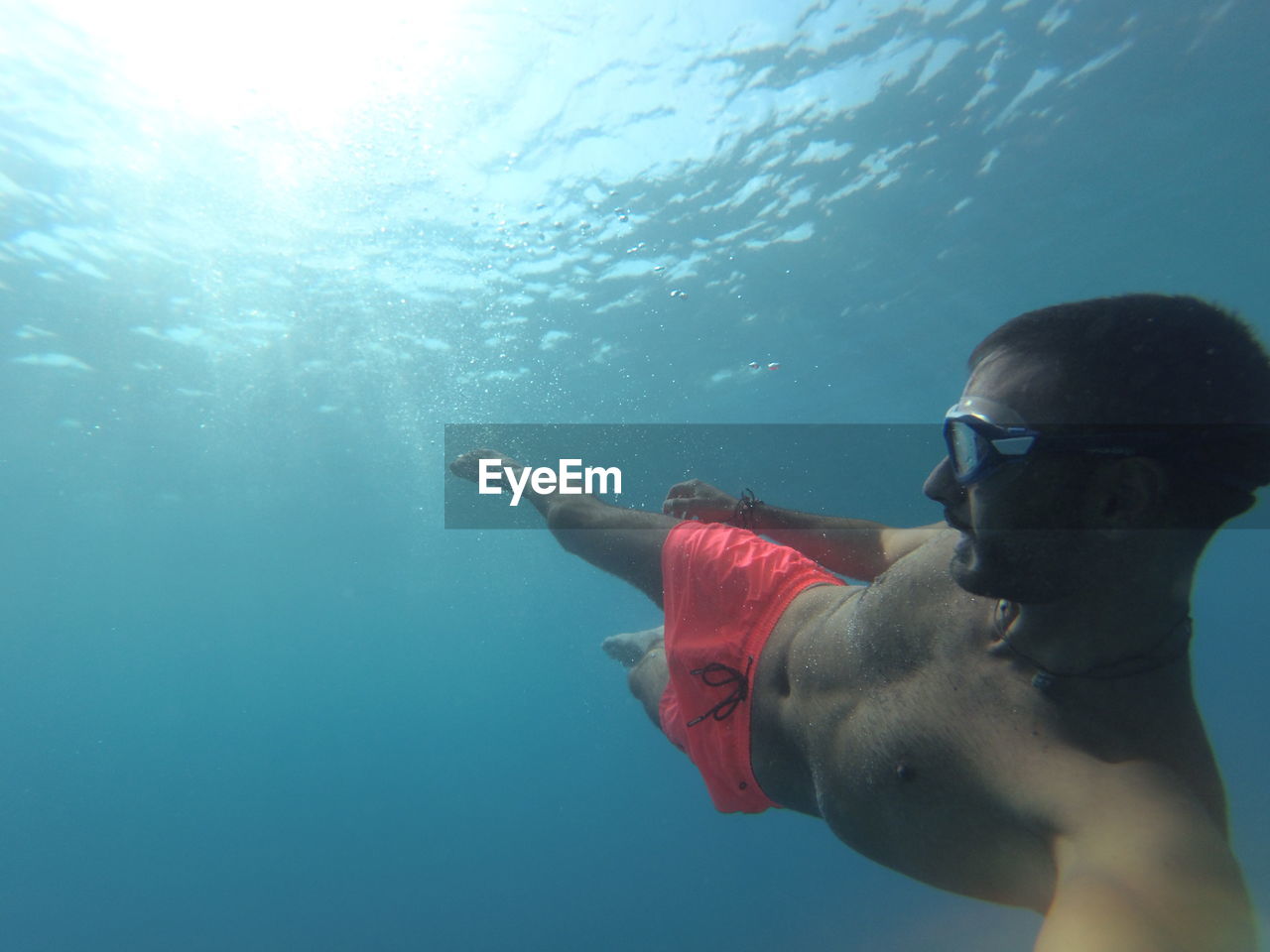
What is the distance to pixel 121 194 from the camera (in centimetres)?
1320

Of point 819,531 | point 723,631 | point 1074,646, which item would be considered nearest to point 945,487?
point 1074,646

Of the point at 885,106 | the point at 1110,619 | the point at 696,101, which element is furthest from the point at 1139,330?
the point at 885,106

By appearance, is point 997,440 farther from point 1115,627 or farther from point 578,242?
point 578,242

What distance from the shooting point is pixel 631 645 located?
821 centimetres

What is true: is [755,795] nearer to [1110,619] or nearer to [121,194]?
[1110,619]

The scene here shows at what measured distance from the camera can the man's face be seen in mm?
1727

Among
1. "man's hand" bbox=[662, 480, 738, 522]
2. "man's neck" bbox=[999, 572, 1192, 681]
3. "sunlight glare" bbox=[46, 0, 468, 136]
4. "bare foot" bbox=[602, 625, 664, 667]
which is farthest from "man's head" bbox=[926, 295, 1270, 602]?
"sunlight glare" bbox=[46, 0, 468, 136]

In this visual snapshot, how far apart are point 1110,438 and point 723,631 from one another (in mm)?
2086

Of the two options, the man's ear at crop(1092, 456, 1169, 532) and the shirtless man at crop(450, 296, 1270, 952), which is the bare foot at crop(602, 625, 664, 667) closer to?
the shirtless man at crop(450, 296, 1270, 952)

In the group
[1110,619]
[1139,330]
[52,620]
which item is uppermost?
[1139,330]

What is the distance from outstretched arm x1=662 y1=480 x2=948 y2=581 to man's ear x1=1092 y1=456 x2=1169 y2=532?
1.67 meters

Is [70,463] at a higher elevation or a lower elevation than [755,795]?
higher

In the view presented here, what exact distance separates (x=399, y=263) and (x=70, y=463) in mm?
23761

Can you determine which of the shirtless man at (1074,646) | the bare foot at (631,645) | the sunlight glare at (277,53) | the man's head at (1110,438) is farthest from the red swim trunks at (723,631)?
the sunlight glare at (277,53)
